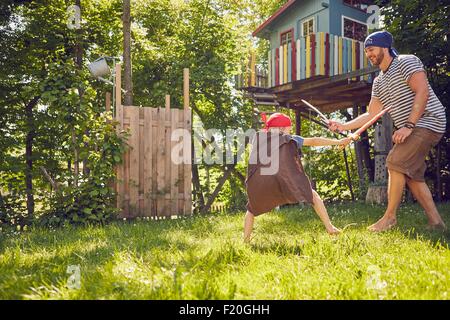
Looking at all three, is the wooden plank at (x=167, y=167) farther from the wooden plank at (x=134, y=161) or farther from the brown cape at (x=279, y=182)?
the brown cape at (x=279, y=182)

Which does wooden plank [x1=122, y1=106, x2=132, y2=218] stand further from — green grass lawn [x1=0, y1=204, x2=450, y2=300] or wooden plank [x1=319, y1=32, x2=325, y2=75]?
wooden plank [x1=319, y1=32, x2=325, y2=75]

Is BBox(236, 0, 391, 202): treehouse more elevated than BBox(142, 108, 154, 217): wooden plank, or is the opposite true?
BBox(236, 0, 391, 202): treehouse

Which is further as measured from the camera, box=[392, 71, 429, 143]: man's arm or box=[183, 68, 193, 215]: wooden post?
box=[183, 68, 193, 215]: wooden post

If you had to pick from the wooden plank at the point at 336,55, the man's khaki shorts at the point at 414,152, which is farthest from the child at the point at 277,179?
the wooden plank at the point at 336,55

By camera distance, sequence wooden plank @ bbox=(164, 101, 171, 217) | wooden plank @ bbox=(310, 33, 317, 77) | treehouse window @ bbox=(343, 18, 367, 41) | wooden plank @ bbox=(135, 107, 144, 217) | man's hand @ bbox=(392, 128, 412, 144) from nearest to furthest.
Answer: man's hand @ bbox=(392, 128, 412, 144) → wooden plank @ bbox=(135, 107, 144, 217) → wooden plank @ bbox=(164, 101, 171, 217) → wooden plank @ bbox=(310, 33, 317, 77) → treehouse window @ bbox=(343, 18, 367, 41)

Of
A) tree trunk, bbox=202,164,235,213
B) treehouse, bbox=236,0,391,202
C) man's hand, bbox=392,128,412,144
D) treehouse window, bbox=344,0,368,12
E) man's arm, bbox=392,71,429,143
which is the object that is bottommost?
tree trunk, bbox=202,164,235,213

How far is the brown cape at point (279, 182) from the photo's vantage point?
13.1 ft

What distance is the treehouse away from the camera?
984 centimetres

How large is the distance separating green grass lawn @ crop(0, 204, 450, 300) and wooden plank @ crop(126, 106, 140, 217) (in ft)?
8.77

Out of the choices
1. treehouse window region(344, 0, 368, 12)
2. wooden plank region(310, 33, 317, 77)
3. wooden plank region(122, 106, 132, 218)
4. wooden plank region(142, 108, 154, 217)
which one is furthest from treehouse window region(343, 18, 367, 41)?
wooden plank region(122, 106, 132, 218)

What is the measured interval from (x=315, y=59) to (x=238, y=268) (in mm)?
7967

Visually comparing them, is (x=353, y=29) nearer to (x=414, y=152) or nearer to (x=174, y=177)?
(x=174, y=177)
